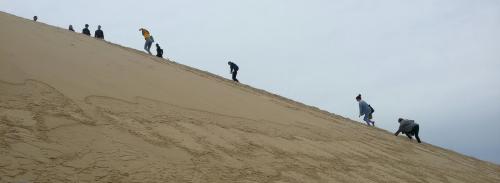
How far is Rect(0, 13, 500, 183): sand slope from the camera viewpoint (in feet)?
Answer: 10.3

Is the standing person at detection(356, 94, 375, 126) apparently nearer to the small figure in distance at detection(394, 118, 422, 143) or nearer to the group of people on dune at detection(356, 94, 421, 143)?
the group of people on dune at detection(356, 94, 421, 143)

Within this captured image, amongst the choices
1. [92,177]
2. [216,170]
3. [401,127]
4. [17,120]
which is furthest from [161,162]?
[401,127]

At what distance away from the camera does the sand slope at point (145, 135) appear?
124 inches

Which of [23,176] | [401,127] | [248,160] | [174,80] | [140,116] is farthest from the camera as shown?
[401,127]

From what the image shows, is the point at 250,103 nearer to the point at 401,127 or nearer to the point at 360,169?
the point at 360,169

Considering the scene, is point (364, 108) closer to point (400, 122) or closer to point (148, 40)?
point (400, 122)

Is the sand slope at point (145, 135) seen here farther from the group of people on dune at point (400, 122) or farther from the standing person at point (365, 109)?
the standing person at point (365, 109)

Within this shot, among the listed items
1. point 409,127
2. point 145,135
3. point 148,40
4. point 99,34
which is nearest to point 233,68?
point 148,40

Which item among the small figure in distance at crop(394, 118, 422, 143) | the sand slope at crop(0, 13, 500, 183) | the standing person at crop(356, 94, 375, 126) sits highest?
the standing person at crop(356, 94, 375, 126)

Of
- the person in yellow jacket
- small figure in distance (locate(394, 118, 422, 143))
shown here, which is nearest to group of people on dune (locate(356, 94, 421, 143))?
small figure in distance (locate(394, 118, 422, 143))

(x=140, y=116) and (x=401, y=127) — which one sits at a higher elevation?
(x=401, y=127)

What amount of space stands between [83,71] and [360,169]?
397cm

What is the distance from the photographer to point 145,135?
13.5ft

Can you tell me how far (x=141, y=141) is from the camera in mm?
3889
